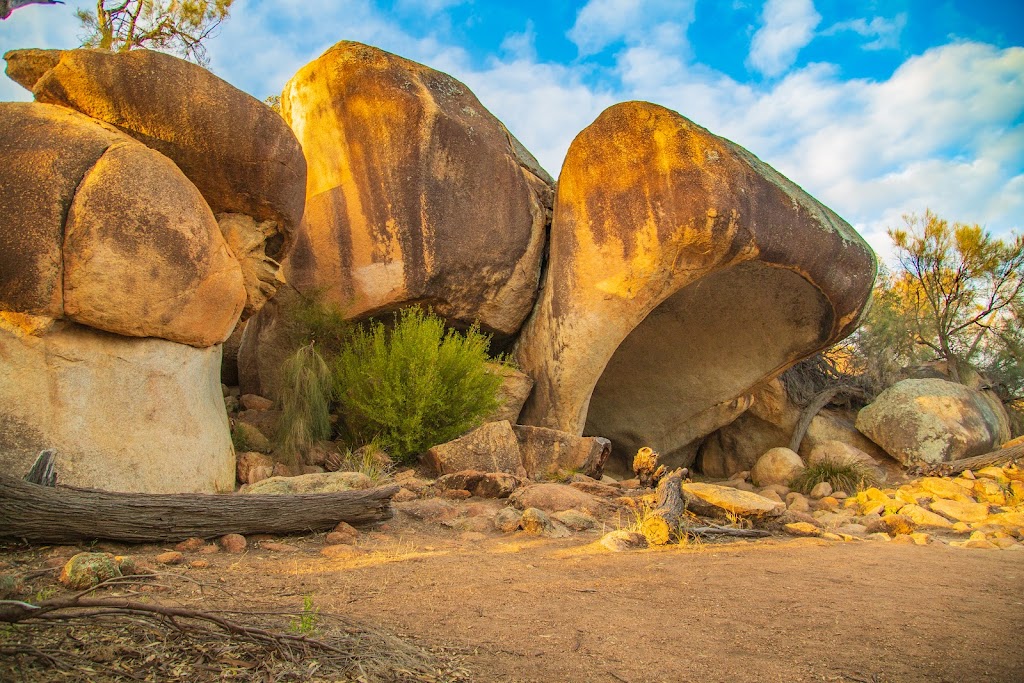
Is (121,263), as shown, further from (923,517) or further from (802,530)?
(923,517)

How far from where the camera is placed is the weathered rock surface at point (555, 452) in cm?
767

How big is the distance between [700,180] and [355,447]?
4.48 metres

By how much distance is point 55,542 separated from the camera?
11.4 ft

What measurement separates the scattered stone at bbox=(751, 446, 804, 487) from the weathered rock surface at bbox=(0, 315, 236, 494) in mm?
7105

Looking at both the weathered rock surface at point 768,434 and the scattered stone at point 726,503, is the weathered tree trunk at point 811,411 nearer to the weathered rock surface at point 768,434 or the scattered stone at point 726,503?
the weathered rock surface at point 768,434

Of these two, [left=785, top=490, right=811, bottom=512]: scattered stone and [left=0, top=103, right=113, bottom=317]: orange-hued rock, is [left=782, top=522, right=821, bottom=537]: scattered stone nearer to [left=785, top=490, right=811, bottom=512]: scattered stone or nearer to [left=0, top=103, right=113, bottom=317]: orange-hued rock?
[left=785, top=490, right=811, bottom=512]: scattered stone

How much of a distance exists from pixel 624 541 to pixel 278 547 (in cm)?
206

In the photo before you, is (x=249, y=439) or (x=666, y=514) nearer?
(x=666, y=514)

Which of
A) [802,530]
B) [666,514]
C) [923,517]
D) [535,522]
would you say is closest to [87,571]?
[535,522]

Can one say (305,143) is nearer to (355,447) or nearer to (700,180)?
(355,447)

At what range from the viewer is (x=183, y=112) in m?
6.16

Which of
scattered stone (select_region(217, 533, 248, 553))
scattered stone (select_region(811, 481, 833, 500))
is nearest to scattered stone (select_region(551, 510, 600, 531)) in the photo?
scattered stone (select_region(217, 533, 248, 553))

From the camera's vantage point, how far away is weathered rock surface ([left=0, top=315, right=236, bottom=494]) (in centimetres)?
500

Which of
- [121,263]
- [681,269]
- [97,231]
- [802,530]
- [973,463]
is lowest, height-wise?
[802,530]
